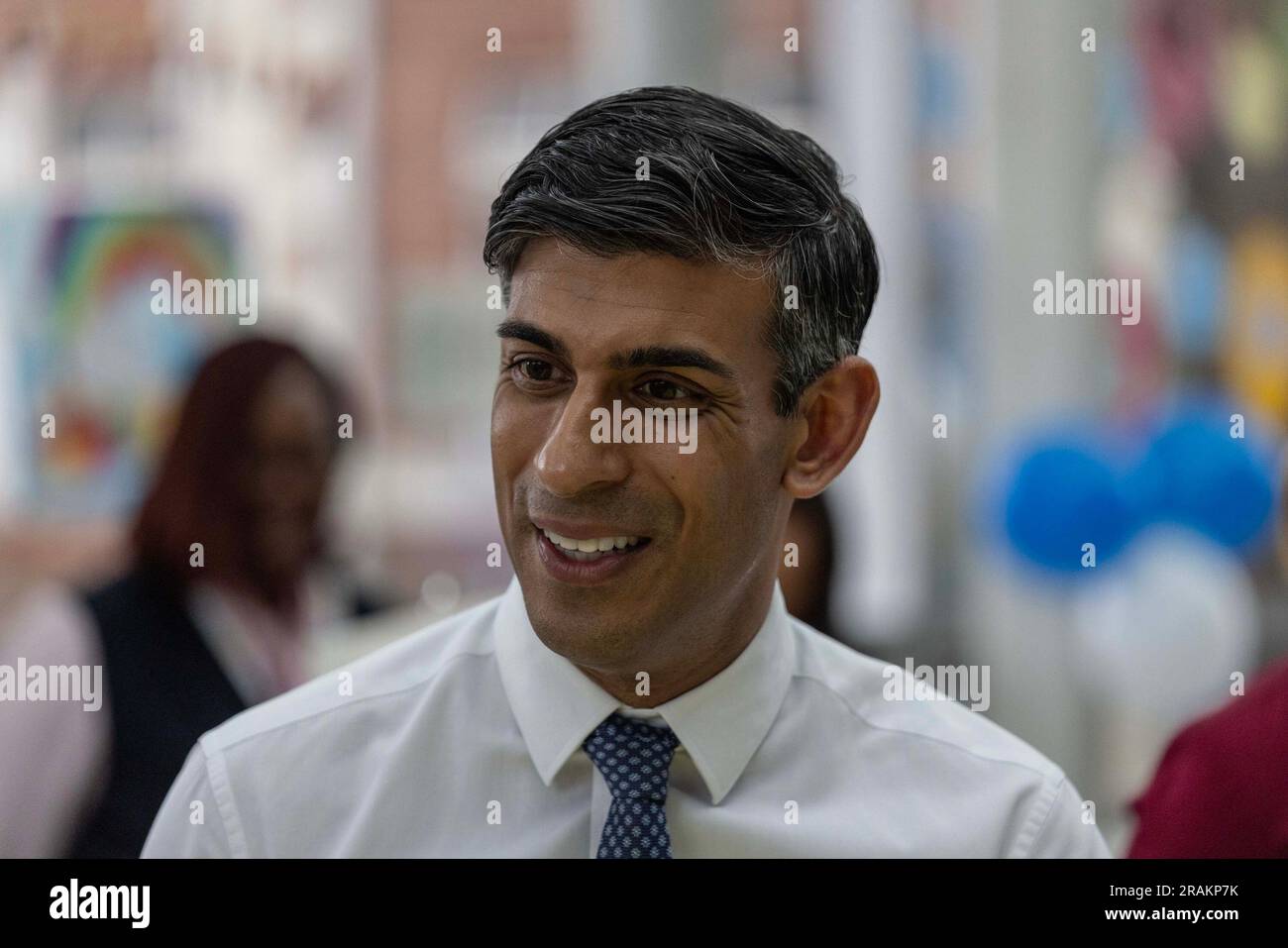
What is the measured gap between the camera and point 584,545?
4.88 feet

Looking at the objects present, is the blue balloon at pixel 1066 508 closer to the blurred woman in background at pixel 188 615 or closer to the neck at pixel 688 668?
the blurred woman in background at pixel 188 615

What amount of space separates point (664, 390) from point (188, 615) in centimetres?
142

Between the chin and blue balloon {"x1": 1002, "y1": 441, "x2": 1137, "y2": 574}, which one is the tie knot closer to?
the chin

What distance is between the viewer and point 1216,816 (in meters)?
1.86

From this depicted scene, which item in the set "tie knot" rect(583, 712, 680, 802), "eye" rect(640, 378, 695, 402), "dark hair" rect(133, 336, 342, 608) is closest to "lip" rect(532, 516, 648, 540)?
"eye" rect(640, 378, 695, 402)

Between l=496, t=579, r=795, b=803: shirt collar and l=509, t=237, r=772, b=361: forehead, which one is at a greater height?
l=509, t=237, r=772, b=361: forehead

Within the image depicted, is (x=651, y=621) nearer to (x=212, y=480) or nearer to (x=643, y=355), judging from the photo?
(x=643, y=355)

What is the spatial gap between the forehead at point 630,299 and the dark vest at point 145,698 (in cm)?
125

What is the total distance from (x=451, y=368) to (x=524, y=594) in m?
5.10

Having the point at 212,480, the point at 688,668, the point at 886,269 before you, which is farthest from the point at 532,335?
the point at 886,269

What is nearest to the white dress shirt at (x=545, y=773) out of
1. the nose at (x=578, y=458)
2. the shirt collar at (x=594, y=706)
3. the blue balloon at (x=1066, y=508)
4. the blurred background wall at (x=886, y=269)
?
the shirt collar at (x=594, y=706)

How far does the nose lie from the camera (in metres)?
1.45

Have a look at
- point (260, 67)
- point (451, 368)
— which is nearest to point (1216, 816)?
point (451, 368)
